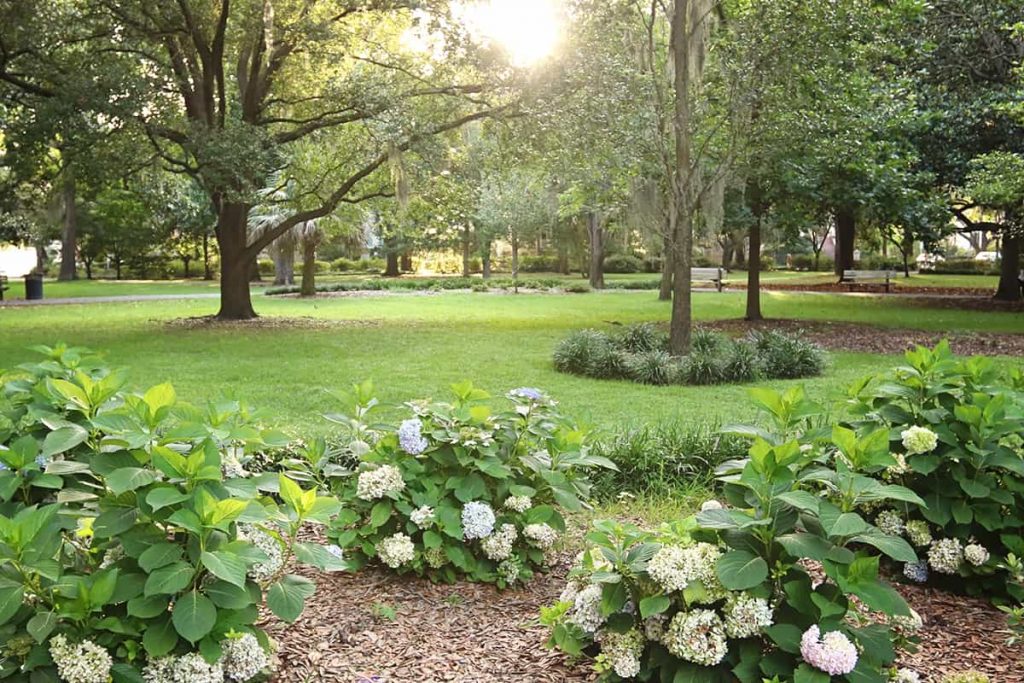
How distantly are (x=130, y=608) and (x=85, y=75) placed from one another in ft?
37.3

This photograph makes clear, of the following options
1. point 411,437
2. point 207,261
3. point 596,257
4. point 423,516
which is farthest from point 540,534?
point 207,261

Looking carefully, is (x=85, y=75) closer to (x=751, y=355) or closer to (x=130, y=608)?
(x=751, y=355)

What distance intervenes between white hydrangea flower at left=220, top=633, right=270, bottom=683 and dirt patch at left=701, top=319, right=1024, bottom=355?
1018 cm

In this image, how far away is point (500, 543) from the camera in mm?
3096

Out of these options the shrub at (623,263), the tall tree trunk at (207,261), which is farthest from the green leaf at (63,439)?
the tall tree trunk at (207,261)

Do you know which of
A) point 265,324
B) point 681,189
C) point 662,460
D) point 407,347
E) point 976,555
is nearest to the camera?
point 976,555

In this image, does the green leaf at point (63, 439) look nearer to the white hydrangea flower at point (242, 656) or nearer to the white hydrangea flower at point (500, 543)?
the white hydrangea flower at point (242, 656)

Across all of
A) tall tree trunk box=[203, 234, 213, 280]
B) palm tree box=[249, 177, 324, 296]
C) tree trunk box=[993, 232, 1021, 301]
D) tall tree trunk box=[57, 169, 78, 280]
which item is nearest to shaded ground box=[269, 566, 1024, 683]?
tree trunk box=[993, 232, 1021, 301]

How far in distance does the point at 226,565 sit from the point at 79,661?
1.53 ft

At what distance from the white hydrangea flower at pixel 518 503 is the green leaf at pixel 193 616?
1307mm

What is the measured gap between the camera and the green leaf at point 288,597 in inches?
81.4

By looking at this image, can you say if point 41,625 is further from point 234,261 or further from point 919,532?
point 234,261

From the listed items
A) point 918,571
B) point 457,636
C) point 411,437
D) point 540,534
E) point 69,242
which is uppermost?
point 69,242

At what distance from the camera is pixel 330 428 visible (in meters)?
6.03
